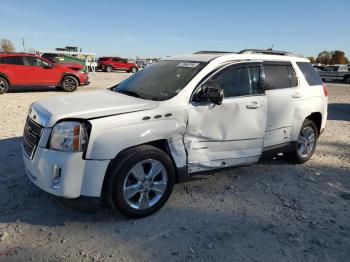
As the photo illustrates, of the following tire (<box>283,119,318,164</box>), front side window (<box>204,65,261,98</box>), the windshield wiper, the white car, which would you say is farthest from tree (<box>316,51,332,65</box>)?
the windshield wiper

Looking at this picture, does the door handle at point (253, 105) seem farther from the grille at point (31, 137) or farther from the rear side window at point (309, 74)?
the grille at point (31, 137)

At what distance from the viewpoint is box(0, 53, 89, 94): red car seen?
13.6m

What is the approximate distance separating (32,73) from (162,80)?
11239 millimetres

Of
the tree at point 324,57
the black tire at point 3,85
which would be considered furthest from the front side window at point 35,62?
the tree at point 324,57

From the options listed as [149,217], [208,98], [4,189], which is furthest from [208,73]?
[4,189]

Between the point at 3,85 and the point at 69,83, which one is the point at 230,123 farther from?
the point at 69,83

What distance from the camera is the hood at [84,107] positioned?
350 centimetres

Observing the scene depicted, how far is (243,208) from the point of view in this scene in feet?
13.5

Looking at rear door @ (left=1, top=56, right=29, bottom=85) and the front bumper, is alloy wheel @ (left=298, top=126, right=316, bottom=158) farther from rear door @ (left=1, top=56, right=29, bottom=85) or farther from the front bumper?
rear door @ (left=1, top=56, right=29, bottom=85)

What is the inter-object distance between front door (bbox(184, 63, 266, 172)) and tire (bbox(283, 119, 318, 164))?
1.16m

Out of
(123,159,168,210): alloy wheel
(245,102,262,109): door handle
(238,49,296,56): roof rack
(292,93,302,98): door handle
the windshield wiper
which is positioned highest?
(238,49,296,56): roof rack

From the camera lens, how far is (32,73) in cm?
1409

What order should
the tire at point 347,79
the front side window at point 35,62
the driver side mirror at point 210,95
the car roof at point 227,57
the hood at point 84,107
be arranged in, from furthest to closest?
the tire at point 347,79, the front side window at point 35,62, the car roof at point 227,57, the driver side mirror at point 210,95, the hood at point 84,107

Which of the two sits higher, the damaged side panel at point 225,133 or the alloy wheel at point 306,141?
the damaged side panel at point 225,133
